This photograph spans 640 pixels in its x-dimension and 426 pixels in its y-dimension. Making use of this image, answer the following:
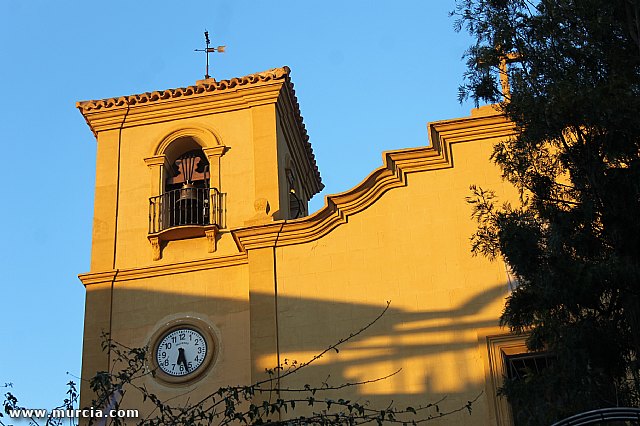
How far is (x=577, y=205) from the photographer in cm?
1240

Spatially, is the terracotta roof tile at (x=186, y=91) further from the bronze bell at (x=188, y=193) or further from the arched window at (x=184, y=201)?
the bronze bell at (x=188, y=193)

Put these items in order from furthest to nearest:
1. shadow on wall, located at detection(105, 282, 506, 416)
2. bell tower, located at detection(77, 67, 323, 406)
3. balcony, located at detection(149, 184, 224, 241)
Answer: balcony, located at detection(149, 184, 224, 241) < bell tower, located at detection(77, 67, 323, 406) < shadow on wall, located at detection(105, 282, 506, 416)

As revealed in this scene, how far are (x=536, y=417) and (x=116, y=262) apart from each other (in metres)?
10.5

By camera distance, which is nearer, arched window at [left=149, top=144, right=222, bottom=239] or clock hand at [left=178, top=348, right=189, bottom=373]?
clock hand at [left=178, top=348, right=189, bottom=373]

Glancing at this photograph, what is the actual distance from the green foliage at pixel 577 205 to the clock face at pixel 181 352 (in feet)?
23.8

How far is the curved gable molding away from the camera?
1870cm

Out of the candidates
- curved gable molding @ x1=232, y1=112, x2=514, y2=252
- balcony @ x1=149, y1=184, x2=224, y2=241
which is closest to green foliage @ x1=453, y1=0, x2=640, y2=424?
curved gable molding @ x1=232, y1=112, x2=514, y2=252

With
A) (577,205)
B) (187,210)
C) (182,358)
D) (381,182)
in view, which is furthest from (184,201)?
(577,205)

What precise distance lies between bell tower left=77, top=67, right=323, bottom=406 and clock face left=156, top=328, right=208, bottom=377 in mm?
35

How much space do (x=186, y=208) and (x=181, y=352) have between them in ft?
10.3

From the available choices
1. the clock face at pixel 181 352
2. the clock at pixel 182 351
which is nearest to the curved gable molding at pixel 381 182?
the clock at pixel 182 351

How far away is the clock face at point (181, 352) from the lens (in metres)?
18.6

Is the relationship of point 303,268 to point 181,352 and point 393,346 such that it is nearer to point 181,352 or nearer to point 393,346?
point 393,346

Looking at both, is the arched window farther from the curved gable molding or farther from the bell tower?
the curved gable molding
